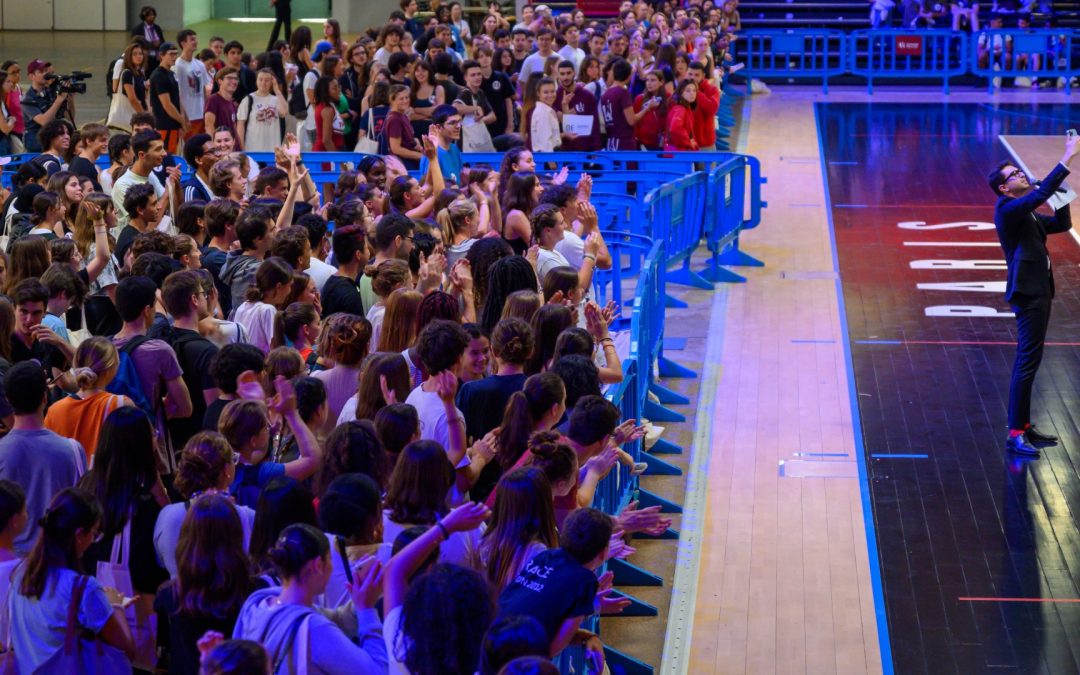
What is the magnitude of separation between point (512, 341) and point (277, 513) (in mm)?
1958

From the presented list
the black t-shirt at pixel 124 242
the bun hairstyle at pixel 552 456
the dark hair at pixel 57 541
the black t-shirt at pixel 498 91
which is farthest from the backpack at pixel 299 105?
the dark hair at pixel 57 541

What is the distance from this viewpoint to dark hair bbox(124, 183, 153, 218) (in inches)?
364

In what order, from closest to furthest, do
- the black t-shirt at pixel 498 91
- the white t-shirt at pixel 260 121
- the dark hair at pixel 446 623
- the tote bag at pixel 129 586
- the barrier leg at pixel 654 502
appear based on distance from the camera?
the dark hair at pixel 446 623, the tote bag at pixel 129 586, the barrier leg at pixel 654 502, the white t-shirt at pixel 260 121, the black t-shirt at pixel 498 91

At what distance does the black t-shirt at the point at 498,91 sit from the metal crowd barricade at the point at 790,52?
41.8ft

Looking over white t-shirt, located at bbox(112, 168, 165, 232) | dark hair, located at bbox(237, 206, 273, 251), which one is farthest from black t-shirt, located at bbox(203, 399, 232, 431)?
white t-shirt, located at bbox(112, 168, 165, 232)

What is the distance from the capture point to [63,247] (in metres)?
8.23

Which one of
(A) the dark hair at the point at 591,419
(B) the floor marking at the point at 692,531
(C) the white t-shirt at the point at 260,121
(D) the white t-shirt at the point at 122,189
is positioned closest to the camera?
(A) the dark hair at the point at 591,419

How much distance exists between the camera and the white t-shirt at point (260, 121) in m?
15.4

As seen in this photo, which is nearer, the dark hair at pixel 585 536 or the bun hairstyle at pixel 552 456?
the dark hair at pixel 585 536

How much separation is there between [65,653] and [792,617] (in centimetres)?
419

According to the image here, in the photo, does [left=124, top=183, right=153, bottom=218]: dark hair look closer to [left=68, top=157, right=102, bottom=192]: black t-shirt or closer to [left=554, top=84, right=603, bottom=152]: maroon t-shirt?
[left=68, top=157, right=102, bottom=192]: black t-shirt

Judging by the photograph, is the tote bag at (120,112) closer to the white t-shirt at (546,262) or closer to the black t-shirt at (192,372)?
the white t-shirt at (546,262)

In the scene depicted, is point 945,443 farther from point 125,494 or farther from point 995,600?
point 125,494

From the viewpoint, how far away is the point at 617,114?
55.7 feet
